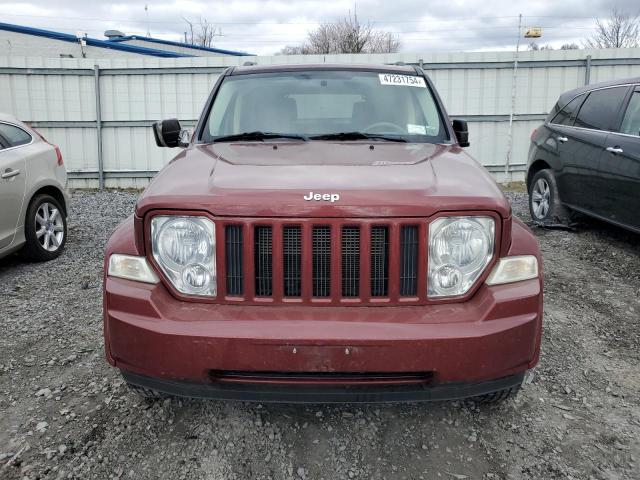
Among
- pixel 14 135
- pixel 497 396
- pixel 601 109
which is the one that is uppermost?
pixel 601 109

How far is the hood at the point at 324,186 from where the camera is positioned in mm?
2174

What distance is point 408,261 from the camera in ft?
7.32

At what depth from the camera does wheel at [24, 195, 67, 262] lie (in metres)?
5.55

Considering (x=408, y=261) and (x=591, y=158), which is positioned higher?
(x=591, y=158)

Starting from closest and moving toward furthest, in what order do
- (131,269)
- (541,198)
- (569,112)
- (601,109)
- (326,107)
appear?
(131,269) → (326,107) → (601,109) → (569,112) → (541,198)

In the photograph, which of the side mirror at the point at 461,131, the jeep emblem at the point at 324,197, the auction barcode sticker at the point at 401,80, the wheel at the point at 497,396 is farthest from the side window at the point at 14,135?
the wheel at the point at 497,396

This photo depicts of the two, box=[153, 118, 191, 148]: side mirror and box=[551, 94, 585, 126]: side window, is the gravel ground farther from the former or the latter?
box=[551, 94, 585, 126]: side window

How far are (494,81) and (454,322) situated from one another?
1028cm

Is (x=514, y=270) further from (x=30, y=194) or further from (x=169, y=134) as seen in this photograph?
(x=30, y=194)

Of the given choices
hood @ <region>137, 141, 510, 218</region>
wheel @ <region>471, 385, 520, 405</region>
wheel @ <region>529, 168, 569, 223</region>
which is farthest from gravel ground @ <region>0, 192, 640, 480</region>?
wheel @ <region>529, 168, 569, 223</region>

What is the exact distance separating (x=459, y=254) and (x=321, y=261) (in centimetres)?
56

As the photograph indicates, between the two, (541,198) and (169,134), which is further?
(541,198)

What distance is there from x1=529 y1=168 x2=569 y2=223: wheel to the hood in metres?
4.50

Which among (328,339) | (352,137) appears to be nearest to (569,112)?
(352,137)
